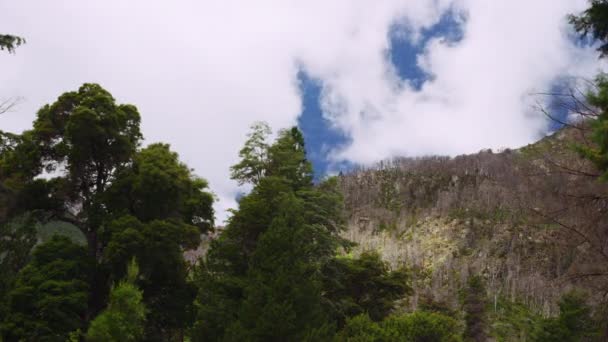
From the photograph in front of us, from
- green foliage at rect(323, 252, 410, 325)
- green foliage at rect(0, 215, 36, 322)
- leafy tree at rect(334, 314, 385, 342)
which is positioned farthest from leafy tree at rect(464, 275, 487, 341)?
green foliage at rect(0, 215, 36, 322)

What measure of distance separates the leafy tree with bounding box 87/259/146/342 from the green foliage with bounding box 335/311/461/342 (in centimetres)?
752

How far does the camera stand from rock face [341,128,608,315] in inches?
423

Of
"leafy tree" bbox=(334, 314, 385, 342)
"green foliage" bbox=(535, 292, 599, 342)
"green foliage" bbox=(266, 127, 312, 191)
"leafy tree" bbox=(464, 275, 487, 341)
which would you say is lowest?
"leafy tree" bbox=(334, 314, 385, 342)

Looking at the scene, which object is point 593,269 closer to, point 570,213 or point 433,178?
point 570,213

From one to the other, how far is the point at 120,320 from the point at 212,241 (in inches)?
179

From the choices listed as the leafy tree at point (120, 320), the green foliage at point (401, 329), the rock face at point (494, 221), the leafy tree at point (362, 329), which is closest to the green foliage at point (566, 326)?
the green foliage at point (401, 329)

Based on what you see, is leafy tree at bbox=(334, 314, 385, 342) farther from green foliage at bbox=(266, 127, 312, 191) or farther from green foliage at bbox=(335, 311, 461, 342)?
green foliage at bbox=(266, 127, 312, 191)

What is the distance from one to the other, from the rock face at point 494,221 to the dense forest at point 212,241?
94 millimetres

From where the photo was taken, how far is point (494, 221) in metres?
140

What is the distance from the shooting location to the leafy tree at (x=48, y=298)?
17.8m

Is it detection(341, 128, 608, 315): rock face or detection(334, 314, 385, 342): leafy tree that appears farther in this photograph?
detection(334, 314, 385, 342): leafy tree

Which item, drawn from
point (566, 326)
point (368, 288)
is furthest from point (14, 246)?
point (566, 326)

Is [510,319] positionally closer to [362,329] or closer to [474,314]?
[474,314]

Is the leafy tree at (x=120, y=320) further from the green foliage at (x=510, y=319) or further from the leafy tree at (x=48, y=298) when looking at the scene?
the green foliage at (x=510, y=319)
